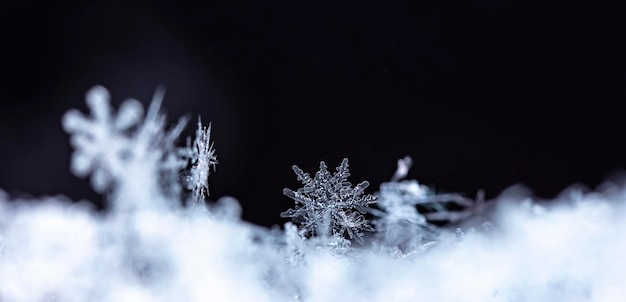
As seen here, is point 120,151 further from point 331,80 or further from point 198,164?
point 331,80

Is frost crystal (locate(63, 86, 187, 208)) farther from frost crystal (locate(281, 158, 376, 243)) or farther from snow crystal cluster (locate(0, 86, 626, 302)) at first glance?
frost crystal (locate(281, 158, 376, 243))

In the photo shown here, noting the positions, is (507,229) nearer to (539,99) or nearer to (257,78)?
(539,99)

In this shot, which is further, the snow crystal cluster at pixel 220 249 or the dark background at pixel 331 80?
the dark background at pixel 331 80

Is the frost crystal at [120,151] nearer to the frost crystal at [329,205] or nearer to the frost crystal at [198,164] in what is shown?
the frost crystal at [198,164]

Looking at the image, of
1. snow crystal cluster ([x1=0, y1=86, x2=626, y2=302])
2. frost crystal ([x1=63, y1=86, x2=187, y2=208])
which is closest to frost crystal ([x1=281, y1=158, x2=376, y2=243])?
snow crystal cluster ([x1=0, y1=86, x2=626, y2=302])

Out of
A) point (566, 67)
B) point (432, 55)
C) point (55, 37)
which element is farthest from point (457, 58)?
point (55, 37)

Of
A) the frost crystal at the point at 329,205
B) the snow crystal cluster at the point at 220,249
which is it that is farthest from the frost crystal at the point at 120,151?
the frost crystal at the point at 329,205

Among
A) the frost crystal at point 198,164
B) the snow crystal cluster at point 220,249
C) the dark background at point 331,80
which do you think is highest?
the dark background at point 331,80
